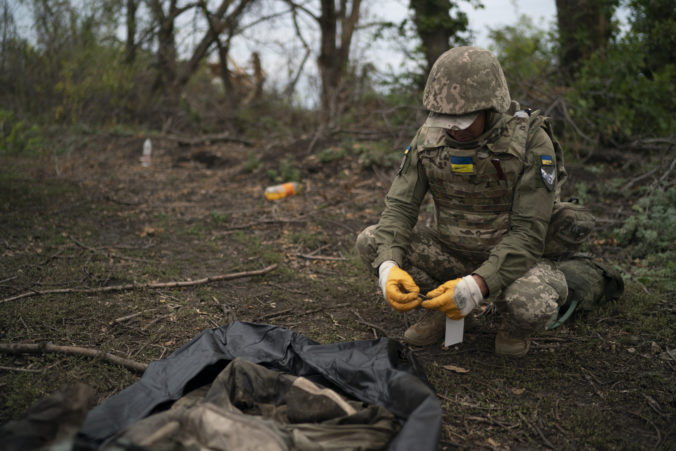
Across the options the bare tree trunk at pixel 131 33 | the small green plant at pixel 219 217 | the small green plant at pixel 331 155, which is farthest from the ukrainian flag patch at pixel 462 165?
the bare tree trunk at pixel 131 33

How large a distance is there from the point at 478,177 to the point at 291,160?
4.63 meters

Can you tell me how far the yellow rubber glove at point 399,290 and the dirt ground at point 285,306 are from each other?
0.44 m

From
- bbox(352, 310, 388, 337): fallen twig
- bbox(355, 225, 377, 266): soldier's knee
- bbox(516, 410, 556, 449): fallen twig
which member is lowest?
bbox(516, 410, 556, 449): fallen twig

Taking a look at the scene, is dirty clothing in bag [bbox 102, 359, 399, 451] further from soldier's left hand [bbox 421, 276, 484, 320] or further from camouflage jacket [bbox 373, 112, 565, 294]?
camouflage jacket [bbox 373, 112, 565, 294]

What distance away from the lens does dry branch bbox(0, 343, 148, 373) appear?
7.51 feet

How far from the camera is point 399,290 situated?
2266 mm

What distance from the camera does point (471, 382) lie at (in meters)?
2.31

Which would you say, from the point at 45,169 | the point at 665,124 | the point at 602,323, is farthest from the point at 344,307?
the point at 45,169

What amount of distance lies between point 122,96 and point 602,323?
9586mm

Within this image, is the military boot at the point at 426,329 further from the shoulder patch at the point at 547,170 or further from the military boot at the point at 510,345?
the shoulder patch at the point at 547,170

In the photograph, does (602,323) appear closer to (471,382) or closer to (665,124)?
(471,382)

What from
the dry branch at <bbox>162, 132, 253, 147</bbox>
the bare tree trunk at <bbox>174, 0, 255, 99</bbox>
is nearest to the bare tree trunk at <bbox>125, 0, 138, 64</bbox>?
the bare tree trunk at <bbox>174, 0, 255, 99</bbox>

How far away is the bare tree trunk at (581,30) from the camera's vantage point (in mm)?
6457

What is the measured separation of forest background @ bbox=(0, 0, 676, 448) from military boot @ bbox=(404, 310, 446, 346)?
0.66 ft
